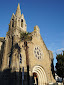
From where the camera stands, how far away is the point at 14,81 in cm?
1791

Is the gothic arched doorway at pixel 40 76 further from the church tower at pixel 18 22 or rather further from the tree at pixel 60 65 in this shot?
the church tower at pixel 18 22

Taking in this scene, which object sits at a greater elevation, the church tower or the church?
the church tower

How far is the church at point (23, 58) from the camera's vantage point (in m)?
19.2

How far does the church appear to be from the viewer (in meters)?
19.2

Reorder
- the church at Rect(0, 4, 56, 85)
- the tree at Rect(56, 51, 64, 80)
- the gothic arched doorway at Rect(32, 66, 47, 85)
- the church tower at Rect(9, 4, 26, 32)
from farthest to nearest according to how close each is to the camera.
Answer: the church tower at Rect(9, 4, 26, 32) → the tree at Rect(56, 51, 64, 80) → the gothic arched doorway at Rect(32, 66, 47, 85) → the church at Rect(0, 4, 56, 85)

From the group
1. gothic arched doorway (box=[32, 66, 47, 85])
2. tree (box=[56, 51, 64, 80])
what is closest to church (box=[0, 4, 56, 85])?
gothic arched doorway (box=[32, 66, 47, 85])

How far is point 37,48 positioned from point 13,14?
14007mm

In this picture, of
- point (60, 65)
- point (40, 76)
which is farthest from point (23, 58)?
point (60, 65)

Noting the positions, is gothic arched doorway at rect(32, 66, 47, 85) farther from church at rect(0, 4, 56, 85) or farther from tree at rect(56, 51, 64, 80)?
tree at rect(56, 51, 64, 80)

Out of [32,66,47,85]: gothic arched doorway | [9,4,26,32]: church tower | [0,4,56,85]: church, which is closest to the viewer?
[0,4,56,85]: church

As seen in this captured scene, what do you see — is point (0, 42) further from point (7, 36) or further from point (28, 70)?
point (28, 70)

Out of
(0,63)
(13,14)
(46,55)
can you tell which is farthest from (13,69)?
(13,14)

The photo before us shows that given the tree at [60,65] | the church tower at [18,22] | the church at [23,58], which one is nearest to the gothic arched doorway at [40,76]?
the church at [23,58]

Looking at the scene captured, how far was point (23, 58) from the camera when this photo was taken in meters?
21.5
